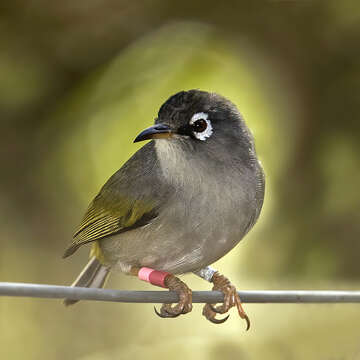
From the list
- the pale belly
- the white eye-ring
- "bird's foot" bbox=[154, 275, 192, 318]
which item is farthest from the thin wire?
the white eye-ring

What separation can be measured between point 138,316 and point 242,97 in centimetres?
206

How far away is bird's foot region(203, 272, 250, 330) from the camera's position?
373 centimetres

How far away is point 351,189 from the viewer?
18.9 feet

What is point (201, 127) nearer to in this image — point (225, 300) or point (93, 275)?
point (225, 300)

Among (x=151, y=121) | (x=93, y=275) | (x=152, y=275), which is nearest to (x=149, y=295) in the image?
(x=152, y=275)

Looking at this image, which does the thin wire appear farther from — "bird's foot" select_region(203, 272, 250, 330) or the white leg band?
the white leg band

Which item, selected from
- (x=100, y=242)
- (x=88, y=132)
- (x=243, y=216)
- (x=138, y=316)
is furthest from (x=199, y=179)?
(x=138, y=316)

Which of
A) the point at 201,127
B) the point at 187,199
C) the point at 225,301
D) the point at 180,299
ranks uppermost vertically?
the point at 201,127

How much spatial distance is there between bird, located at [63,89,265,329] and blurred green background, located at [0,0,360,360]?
5.84 ft

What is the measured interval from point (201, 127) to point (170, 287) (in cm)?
83

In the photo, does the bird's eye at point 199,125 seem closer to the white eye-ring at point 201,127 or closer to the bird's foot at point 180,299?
the white eye-ring at point 201,127

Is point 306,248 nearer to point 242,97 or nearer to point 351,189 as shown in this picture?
point 351,189

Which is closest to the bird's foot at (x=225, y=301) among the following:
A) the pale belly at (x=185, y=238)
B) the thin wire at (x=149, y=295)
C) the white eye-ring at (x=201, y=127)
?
the pale belly at (x=185, y=238)

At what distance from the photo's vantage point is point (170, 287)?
3.74 meters
